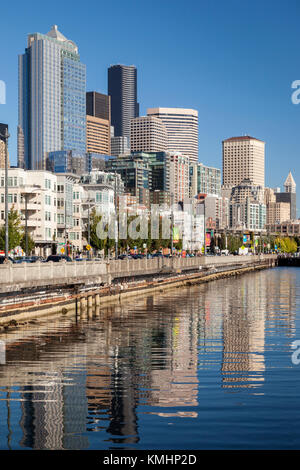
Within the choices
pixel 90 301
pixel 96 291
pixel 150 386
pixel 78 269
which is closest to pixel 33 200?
pixel 96 291

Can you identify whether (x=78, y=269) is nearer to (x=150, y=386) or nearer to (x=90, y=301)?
(x=90, y=301)

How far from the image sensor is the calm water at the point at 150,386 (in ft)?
63.0

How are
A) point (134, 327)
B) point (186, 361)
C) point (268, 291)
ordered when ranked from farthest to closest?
1. point (268, 291)
2. point (134, 327)
3. point (186, 361)

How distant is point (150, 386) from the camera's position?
25719mm

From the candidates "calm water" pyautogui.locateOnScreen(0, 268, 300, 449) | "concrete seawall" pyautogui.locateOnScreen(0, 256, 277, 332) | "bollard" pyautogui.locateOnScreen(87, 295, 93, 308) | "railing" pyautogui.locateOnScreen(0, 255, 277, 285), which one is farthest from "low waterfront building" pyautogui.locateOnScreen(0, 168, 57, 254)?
"calm water" pyautogui.locateOnScreen(0, 268, 300, 449)

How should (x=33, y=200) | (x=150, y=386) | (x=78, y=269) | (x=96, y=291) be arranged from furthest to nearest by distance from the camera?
1. (x=33, y=200)
2. (x=96, y=291)
3. (x=78, y=269)
4. (x=150, y=386)

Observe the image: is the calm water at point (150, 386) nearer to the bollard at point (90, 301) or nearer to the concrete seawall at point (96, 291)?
the concrete seawall at point (96, 291)

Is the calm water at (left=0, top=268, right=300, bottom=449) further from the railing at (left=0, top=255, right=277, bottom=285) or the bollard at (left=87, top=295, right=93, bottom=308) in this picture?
the bollard at (left=87, top=295, right=93, bottom=308)

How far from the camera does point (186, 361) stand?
3159 centimetres

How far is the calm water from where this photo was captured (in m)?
19.2

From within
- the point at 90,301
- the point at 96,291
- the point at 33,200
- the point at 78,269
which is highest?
the point at 33,200

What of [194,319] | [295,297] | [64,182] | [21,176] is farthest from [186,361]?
[64,182]
